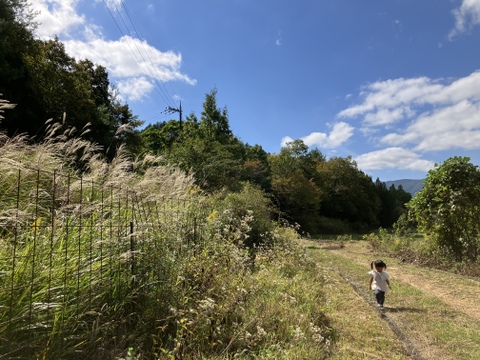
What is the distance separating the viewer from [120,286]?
255cm

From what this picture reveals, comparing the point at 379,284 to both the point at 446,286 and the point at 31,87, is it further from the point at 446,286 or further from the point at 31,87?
the point at 31,87

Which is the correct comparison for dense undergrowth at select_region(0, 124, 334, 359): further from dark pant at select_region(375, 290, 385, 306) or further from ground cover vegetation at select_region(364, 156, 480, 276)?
ground cover vegetation at select_region(364, 156, 480, 276)

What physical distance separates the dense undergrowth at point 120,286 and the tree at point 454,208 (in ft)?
24.1

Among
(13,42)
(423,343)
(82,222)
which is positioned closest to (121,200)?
(82,222)

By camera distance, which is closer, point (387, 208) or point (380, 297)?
point (380, 297)

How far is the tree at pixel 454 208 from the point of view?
908cm

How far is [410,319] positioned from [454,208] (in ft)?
18.8

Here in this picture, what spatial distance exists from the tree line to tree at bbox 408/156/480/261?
6.05m

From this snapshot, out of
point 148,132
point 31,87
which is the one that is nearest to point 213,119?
point 31,87

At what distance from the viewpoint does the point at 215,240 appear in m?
4.20

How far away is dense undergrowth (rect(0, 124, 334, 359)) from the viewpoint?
207 cm

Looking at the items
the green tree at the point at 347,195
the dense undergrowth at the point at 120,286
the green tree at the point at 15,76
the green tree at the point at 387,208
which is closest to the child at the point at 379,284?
the dense undergrowth at the point at 120,286

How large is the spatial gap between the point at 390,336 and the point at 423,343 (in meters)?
0.38

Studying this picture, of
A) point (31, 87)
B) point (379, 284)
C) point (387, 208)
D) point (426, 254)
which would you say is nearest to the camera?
point (379, 284)
